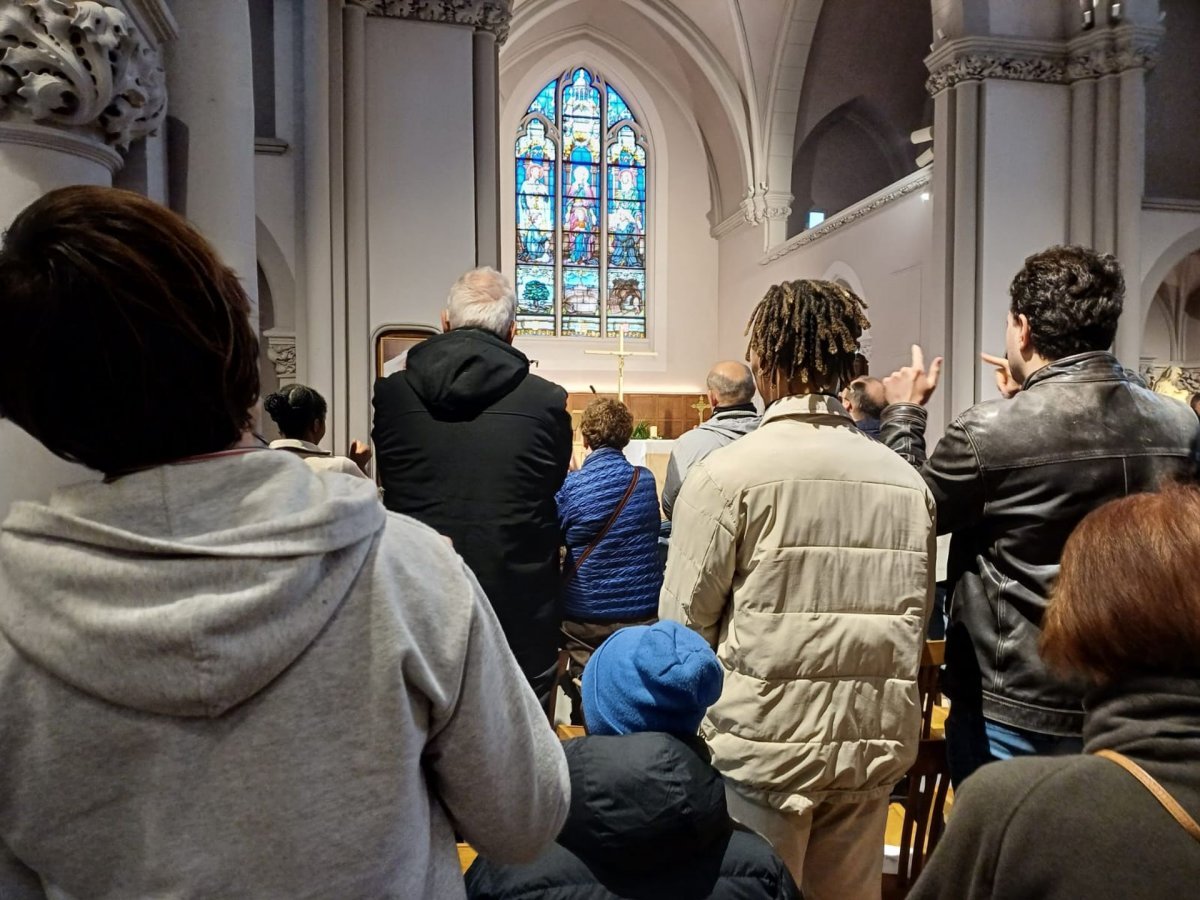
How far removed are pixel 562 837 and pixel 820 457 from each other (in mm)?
834

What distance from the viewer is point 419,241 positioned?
627 cm

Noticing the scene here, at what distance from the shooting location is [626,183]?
15062mm

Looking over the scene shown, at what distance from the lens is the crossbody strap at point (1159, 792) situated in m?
0.86

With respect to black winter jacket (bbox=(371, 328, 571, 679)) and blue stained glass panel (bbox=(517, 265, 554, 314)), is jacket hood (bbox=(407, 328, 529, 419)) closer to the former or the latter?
black winter jacket (bbox=(371, 328, 571, 679))

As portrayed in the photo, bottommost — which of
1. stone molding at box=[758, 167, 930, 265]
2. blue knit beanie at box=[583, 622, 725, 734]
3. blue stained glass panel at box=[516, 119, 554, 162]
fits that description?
blue knit beanie at box=[583, 622, 725, 734]

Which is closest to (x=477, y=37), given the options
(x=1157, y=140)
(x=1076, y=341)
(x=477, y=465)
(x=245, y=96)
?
(x=245, y=96)

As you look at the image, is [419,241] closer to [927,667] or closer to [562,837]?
[927,667]

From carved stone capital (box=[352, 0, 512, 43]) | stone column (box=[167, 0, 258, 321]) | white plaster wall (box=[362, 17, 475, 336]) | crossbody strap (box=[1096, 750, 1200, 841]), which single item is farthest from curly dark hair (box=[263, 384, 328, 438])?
carved stone capital (box=[352, 0, 512, 43])

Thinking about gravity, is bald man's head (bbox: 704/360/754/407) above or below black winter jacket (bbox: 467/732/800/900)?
above

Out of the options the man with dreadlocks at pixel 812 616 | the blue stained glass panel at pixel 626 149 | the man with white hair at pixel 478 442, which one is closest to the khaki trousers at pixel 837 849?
→ the man with dreadlocks at pixel 812 616

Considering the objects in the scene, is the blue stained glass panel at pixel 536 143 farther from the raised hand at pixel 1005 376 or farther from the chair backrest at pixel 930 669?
the chair backrest at pixel 930 669

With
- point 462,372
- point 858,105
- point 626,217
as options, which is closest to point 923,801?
point 462,372

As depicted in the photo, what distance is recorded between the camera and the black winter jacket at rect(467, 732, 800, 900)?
128 centimetres

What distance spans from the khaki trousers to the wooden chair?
43 centimetres
